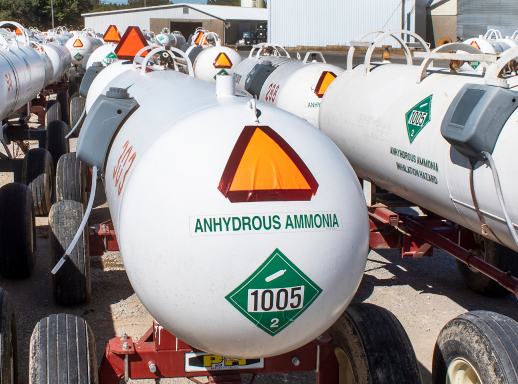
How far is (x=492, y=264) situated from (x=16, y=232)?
4415mm

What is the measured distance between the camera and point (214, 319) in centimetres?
272

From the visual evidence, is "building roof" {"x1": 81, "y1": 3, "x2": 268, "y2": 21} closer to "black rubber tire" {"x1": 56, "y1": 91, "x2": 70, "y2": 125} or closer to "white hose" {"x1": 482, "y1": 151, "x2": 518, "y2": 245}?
"black rubber tire" {"x1": 56, "y1": 91, "x2": 70, "y2": 125}

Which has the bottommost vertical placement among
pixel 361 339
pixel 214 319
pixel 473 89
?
pixel 361 339

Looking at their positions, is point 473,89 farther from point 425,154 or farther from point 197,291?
point 197,291

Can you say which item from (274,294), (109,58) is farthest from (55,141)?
(274,294)

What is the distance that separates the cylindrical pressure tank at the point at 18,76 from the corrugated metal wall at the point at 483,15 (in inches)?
1257

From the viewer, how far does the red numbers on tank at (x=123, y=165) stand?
130 inches

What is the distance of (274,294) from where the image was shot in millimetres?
2680

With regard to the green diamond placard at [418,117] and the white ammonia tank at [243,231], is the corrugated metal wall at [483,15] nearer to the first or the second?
the green diamond placard at [418,117]

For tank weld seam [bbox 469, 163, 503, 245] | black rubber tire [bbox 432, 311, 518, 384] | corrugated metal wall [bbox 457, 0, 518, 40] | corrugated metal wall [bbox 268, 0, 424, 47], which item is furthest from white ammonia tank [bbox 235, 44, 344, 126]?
corrugated metal wall [bbox 268, 0, 424, 47]

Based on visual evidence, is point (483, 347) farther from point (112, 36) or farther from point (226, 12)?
point (226, 12)

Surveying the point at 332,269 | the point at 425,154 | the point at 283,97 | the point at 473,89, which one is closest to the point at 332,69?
the point at 283,97

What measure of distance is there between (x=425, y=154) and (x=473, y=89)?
2.62 feet

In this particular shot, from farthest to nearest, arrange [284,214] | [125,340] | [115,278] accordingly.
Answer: [115,278] → [125,340] → [284,214]
